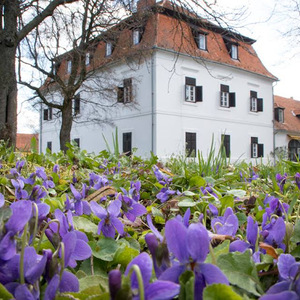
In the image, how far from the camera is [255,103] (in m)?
26.4

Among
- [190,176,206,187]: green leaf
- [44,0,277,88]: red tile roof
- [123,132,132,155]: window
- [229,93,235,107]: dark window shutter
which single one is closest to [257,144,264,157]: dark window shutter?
[229,93,235,107]: dark window shutter

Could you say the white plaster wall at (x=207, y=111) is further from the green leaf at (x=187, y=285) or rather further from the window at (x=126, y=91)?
the green leaf at (x=187, y=285)

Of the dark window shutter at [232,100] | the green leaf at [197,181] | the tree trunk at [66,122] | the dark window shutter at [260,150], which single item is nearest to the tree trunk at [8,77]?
the green leaf at [197,181]

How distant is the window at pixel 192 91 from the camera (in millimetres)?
22234

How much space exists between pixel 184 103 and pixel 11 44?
15.4m

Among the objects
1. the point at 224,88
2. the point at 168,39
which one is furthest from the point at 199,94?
the point at 168,39

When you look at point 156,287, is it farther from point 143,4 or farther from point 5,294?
point 143,4

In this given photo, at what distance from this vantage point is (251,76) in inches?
1027

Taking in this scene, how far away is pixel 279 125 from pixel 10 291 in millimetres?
30060

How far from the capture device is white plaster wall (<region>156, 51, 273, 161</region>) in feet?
67.7

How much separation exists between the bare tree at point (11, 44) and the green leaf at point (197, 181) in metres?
4.67

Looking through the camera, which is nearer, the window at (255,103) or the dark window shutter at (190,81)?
the dark window shutter at (190,81)

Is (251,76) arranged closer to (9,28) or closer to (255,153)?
(255,153)

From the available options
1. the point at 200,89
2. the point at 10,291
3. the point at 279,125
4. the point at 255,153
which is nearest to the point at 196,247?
the point at 10,291
